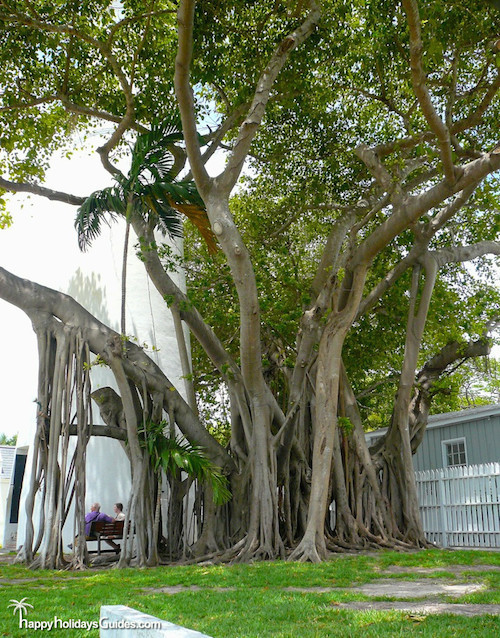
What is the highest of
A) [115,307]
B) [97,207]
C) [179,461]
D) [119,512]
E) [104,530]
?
[97,207]

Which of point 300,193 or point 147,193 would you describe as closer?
point 147,193

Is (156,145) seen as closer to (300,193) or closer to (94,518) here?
(300,193)

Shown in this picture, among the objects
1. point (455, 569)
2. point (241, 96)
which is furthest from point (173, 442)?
point (241, 96)

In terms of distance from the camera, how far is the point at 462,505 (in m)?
12.6

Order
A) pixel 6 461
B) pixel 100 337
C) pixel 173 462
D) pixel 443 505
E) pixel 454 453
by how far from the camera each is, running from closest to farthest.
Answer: pixel 173 462, pixel 100 337, pixel 443 505, pixel 454 453, pixel 6 461

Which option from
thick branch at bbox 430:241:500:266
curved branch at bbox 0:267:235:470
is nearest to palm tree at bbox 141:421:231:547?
curved branch at bbox 0:267:235:470

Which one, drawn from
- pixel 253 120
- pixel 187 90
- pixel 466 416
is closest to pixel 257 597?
pixel 187 90

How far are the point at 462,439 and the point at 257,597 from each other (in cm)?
998

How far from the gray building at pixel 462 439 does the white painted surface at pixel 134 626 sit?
38.8ft

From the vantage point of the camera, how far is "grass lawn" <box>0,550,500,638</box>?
4.33 metres

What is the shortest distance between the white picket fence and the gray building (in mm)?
1361

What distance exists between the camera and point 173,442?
10000 millimetres

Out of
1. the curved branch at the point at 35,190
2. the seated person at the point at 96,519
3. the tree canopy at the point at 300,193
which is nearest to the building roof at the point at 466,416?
the tree canopy at the point at 300,193

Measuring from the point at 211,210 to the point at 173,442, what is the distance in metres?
3.49
